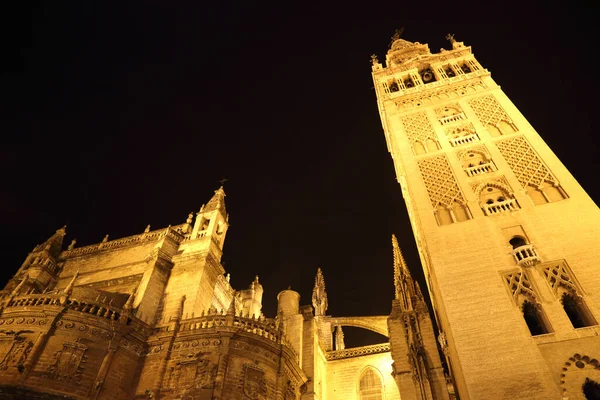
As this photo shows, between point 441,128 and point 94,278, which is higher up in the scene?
point 441,128

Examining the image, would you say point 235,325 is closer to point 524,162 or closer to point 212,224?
point 212,224

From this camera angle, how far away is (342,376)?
23.6 meters

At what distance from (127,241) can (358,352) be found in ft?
56.1

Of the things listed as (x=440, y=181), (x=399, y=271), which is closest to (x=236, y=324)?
(x=399, y=271)

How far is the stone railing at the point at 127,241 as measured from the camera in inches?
976

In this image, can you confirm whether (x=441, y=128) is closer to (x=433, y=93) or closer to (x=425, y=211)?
(x=433, y=93)

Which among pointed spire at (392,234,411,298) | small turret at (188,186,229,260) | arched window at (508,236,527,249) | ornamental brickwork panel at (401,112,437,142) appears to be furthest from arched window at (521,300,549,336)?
small turret at (188,186,229,260)

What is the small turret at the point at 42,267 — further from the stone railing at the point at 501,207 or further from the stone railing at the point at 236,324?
the stone railing at the point at 501,207

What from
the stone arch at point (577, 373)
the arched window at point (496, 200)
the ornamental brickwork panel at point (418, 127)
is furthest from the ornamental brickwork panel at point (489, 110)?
the stone arch at point (577, 373)

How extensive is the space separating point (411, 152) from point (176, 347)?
49.7ft

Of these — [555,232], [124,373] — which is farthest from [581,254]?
[124,373]

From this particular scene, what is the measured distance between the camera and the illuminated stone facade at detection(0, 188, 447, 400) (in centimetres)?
1569

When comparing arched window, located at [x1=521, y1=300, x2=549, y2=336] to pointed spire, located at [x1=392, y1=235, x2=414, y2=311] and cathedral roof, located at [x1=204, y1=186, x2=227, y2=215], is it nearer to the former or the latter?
pointed spire, located at [x1=392, y1=235, x2=414, y2=311]

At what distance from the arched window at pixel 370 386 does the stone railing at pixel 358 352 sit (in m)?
1.06
